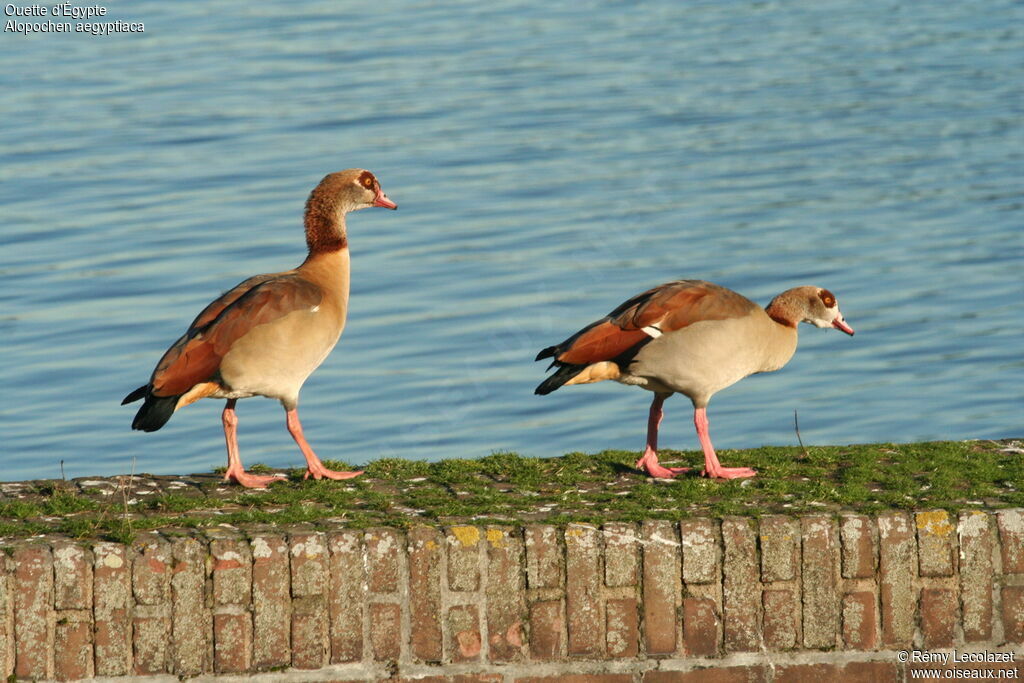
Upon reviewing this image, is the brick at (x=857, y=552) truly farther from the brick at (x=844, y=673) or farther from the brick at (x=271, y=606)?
the brick at (x=271, y=606)

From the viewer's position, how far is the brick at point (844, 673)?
23.6 feet

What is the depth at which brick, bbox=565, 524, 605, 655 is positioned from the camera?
7.11 m

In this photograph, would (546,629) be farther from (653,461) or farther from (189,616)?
(653,461)

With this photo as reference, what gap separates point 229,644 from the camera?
22.8 ft

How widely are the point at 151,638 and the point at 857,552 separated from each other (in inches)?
109

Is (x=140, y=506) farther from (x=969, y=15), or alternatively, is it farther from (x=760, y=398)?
(x=969, y=15)

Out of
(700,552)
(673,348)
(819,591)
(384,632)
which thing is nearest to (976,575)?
(819,591)

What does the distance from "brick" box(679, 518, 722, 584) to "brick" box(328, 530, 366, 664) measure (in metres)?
1.27

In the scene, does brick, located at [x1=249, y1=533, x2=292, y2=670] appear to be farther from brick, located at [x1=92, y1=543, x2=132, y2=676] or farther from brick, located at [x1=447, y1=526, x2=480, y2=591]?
brick, located at [x1=447, y1=526, x2=480, y2=591]

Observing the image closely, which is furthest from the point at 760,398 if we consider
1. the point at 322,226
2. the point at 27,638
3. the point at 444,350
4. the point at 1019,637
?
the point at 27,638

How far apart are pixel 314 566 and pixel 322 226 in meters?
2.54

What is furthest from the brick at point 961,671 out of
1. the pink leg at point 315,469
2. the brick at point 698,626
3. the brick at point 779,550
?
the pink leg at point 315,469

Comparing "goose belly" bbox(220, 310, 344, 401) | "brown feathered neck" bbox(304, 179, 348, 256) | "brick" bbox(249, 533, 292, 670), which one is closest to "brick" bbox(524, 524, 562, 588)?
"brick" bbox(249, 533, 292, 670)

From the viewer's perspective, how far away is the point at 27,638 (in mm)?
6832
